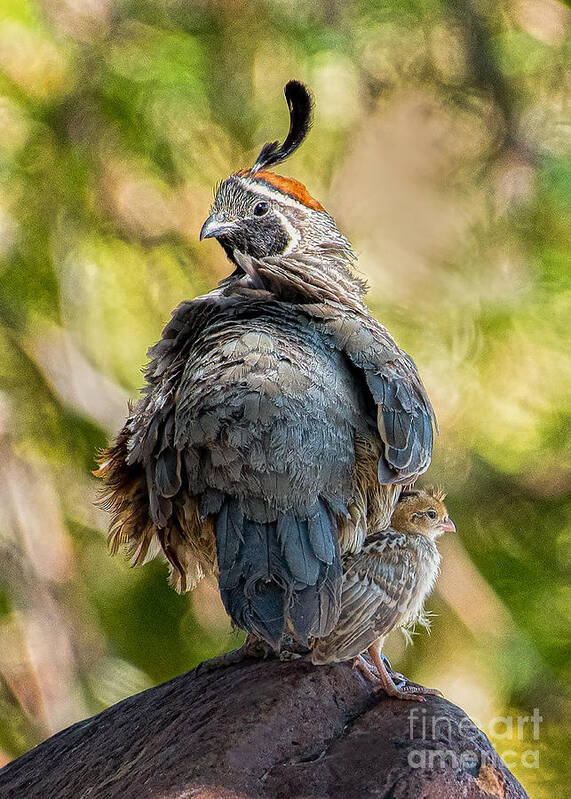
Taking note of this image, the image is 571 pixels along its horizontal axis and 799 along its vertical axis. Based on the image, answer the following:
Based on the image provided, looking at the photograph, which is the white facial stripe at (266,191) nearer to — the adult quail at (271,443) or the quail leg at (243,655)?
the adult quail at (271,443)

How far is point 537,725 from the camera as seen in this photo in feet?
20.5

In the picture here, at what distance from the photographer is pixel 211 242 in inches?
268

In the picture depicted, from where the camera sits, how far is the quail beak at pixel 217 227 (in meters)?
4.10

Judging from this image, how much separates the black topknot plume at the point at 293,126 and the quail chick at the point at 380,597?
5.70 feet

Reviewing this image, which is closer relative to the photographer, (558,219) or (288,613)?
(288,613)

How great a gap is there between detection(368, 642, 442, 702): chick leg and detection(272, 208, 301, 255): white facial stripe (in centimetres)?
168

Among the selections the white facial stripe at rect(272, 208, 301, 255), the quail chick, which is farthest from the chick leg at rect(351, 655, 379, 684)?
the white facial stripe at rect(272, 208, 301, 255)

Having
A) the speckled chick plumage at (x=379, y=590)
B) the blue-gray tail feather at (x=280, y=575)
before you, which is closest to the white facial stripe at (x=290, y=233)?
the speckled chick plumage at (x=379, y=590)

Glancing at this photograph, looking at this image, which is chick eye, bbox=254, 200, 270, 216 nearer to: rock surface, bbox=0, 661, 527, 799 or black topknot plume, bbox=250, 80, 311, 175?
black topknot plume, bbox=250, 80, 311, 175

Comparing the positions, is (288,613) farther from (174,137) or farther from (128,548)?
(174,137)

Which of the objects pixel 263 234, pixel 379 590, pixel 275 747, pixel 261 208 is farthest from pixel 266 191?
pixel 275 747

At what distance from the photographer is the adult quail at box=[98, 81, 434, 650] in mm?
2939

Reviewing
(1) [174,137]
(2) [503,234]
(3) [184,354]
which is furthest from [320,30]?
(3) [184,354]

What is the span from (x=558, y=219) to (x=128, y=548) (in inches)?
160
